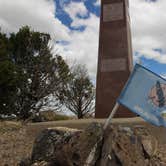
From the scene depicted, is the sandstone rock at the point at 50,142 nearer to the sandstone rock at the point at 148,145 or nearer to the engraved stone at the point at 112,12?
the sandstone rock at the point at 148,145

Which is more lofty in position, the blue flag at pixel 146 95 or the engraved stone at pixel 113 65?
the engraved stone at pixel 113 65

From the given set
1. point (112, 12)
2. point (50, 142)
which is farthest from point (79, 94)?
point (50, 142)

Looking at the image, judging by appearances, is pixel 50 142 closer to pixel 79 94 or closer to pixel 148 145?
pixel 148 145

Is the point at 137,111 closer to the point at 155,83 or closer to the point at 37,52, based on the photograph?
the point at 155,83

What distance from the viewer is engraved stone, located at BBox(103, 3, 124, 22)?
47.2ft

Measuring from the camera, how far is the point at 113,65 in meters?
13.9

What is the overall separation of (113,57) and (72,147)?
29.1 ft

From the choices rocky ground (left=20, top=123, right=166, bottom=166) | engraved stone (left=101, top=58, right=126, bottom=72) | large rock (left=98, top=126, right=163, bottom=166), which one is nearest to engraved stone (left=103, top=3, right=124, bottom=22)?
engraved stone (left=101, top=58, right=126, bottom=72)

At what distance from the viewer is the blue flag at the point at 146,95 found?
5105 mm

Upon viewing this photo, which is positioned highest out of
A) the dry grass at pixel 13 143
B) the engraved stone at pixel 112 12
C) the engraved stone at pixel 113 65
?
the engraved stone at pixel 112 12

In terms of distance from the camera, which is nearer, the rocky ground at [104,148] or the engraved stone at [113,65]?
the rocky ground at [104,148]

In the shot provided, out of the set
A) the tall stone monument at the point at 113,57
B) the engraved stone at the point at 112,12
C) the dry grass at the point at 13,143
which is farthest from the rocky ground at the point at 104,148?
the engraved stone at the point at 112,12

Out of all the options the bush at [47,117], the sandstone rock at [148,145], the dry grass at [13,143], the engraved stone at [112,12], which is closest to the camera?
the sandstone rock at [148,145]

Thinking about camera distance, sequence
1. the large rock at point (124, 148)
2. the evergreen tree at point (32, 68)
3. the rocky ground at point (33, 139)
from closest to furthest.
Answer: the large rock at point (124, 148)
the rocky ground at point (33, 139)
the evergreen tree at point (32, 68)
